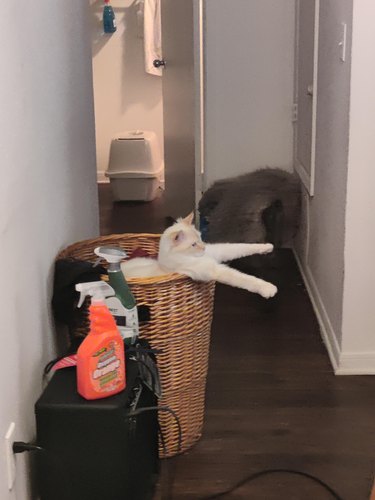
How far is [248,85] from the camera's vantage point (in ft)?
12.8

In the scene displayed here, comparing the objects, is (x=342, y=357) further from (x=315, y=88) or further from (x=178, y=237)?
(x=315, y=88)

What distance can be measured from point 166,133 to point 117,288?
9.94 ft

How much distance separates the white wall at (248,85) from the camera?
12.5ft

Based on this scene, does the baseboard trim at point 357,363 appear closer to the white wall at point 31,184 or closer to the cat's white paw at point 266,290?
the cat's white paw at point 266,290

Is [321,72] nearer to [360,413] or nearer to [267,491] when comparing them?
[360,413]

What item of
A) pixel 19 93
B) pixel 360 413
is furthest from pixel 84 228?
pixel 360 413

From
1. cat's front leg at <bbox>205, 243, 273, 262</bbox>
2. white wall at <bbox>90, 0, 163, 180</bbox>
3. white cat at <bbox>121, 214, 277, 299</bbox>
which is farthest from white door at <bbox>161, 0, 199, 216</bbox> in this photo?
white cat at <bbox>121, 214, 277, 299</bbox>

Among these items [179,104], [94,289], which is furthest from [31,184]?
[179,104]

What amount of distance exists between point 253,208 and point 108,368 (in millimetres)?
2062

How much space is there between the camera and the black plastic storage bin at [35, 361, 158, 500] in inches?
62.8

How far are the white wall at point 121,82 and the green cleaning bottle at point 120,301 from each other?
4145mm

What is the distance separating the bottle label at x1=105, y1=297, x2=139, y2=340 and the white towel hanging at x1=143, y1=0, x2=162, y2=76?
403cm

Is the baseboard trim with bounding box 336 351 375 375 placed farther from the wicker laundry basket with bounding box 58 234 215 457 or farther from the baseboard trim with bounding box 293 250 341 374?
the wicker laundry basket with bounding box 58 234 215 457

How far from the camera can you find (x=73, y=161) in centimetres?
237
